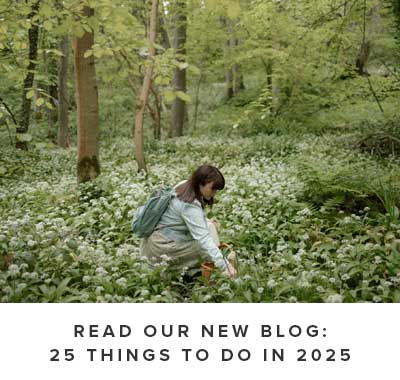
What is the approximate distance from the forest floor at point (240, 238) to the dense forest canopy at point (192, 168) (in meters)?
0.02

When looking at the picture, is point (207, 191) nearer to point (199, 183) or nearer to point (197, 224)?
point (199, 183)

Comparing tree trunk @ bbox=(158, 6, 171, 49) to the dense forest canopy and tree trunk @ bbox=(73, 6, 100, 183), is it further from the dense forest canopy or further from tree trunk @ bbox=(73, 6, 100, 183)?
tree trunk @ bbox=(73, 6, 100, 183)

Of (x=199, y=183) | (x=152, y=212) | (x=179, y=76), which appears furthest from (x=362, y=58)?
(x=152, y=212)

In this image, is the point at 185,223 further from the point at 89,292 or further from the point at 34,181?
the point at 34,181

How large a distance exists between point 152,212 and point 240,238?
1529 millimetres

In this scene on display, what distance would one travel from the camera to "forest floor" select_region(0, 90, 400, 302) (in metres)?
4.47

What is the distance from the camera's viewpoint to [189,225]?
4926mm

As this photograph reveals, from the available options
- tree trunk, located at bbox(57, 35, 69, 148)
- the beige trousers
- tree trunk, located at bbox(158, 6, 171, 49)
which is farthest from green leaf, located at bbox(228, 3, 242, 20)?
tree trunk, located at bbox(57, 35, 69, 148)

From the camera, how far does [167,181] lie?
9.66 meters

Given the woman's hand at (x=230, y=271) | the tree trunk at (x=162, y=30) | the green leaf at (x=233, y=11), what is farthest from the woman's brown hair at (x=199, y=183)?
the tree trunk at (x=162, y=30)

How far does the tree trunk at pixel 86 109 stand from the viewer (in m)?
9.05

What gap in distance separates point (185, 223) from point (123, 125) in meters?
20.6
